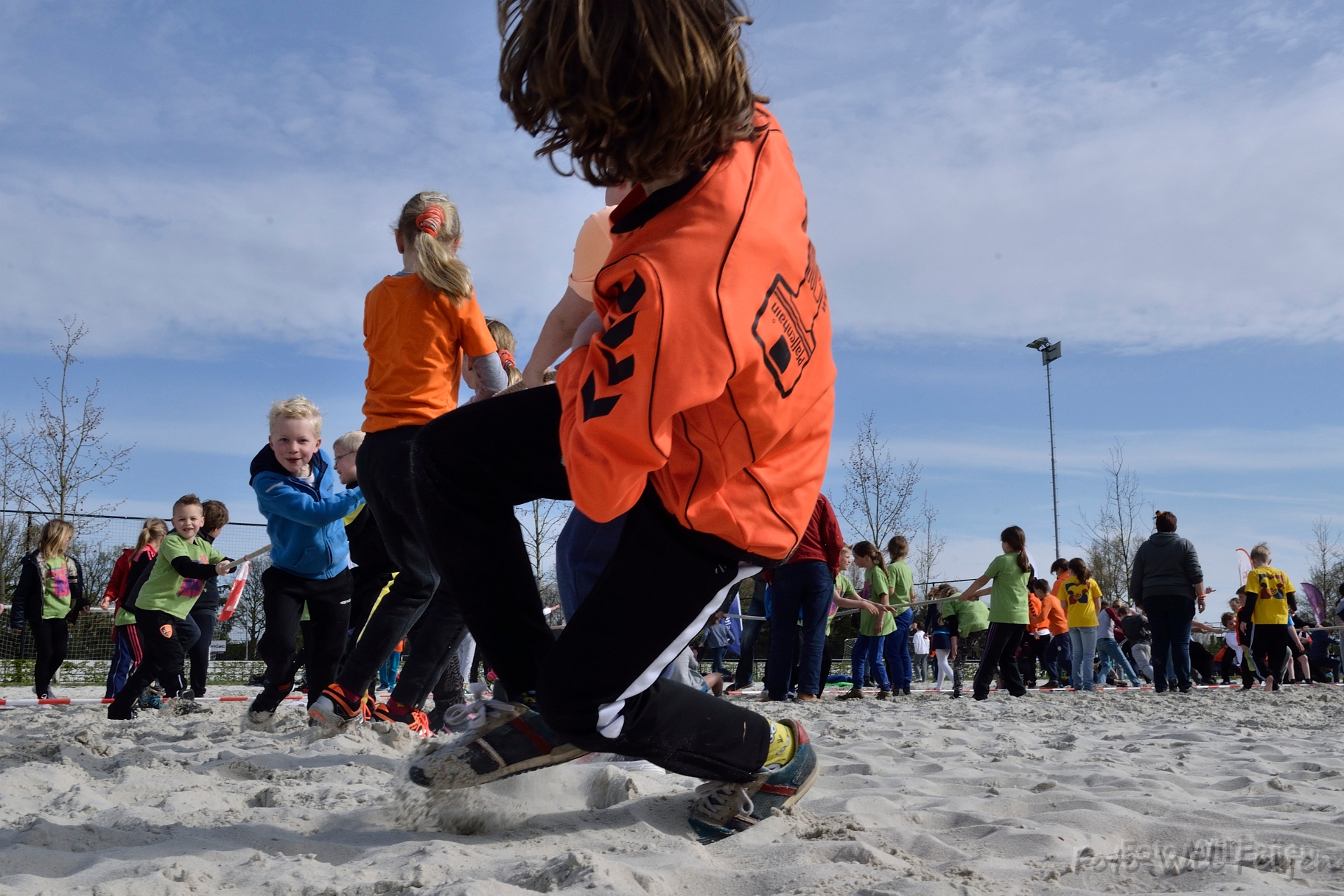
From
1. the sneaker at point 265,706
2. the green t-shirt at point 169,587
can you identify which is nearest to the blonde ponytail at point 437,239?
the sneaker at point 265,706

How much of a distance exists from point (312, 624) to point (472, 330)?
1878 millimetres

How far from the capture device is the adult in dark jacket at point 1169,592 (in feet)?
32.8

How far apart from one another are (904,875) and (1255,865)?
0.71 meters

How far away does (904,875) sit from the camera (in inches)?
72.0

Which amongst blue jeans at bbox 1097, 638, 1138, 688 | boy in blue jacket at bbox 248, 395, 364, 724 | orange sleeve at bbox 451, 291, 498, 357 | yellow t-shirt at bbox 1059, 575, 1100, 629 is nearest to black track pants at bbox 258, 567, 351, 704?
boy in blue jacket at bbox 248, 395, 364, 724

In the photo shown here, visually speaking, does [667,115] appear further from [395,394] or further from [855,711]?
[855,711]

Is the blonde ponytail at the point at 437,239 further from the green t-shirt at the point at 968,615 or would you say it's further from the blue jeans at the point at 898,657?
the green t-shirt at the point at 968,615

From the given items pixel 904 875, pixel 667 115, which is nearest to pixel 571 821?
pixel 904 875

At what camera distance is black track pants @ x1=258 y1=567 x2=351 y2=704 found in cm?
459

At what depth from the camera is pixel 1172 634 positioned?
33.6 feet

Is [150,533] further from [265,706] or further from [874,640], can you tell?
[874,640]

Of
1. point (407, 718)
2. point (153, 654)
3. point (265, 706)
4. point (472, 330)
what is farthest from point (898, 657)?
point (472, 330)

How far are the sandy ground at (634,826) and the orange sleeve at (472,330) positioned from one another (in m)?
1.46

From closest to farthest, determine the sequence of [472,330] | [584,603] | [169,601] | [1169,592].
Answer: [584,603] < [472,330] < [169,601] < [1169,592]
